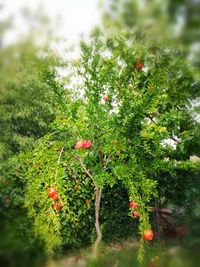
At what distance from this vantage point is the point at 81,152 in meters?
5.75

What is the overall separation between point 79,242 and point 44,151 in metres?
2.65

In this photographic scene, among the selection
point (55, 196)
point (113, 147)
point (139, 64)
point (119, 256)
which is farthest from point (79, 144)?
point (119, 256)

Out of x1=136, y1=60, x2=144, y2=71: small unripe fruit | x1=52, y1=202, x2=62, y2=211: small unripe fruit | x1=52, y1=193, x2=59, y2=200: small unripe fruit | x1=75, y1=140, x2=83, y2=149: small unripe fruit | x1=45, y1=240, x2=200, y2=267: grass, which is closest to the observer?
x1=52, y1=193, x2=59, y2=200: small unripe fruit

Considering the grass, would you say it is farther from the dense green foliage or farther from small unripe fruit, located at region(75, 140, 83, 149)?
small unripe fruit, located at region(75, 140, 83, 149)

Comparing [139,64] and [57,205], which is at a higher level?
[139,64]

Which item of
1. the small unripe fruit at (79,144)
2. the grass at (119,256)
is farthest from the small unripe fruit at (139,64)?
the grass at (119,256)

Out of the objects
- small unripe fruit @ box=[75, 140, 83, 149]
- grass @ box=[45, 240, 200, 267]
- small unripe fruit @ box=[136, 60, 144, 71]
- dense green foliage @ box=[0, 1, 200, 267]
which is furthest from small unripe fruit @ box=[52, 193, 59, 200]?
small unripe fruit @ box=[136, 60, 144, 71]

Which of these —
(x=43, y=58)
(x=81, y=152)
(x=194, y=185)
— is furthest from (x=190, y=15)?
(x=43, y=58)

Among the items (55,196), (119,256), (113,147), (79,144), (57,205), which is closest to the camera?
(55,196)

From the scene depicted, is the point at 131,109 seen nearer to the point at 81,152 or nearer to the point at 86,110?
the point at 86,110

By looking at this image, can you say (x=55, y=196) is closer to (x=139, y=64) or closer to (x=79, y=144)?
(x=79, y=144)

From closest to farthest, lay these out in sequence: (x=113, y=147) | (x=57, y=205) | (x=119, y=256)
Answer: (x=57, y=205)
(x=113, y=147)
(x=119, y=256)

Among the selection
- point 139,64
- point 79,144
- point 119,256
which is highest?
point 139,64

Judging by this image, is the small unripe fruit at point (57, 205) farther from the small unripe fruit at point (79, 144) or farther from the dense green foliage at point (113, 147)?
the small unripe fruit at point (79, 144)
